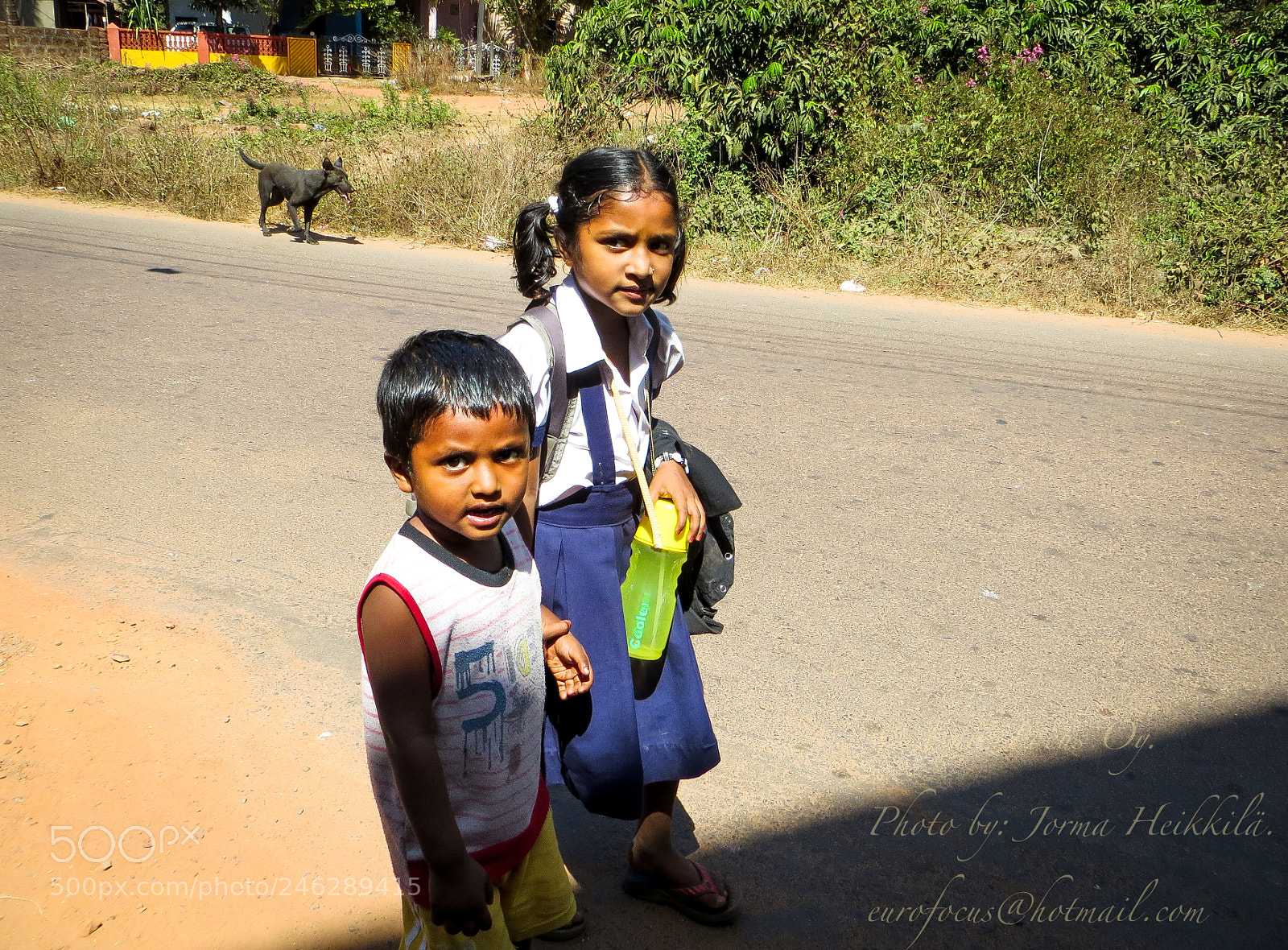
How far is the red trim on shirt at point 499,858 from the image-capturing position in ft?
4.76

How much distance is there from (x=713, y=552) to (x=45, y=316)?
20.3 ft

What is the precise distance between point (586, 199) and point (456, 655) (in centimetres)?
89

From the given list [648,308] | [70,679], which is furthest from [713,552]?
[70,679]

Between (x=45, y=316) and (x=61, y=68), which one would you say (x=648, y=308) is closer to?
(x=45, y=316)

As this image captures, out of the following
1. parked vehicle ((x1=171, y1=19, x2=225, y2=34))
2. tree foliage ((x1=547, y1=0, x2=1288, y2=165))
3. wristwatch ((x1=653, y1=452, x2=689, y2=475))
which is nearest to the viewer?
wristwatch ((x1=653, y1=452, x2=689, y2=475))

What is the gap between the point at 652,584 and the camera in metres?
1.90

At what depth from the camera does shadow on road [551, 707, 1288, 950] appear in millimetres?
2148

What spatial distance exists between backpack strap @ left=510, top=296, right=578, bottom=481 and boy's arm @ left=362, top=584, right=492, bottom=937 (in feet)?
1.66

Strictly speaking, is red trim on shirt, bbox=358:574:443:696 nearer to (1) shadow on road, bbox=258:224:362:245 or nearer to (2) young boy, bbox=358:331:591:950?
(2) young boy, bbox=358:331:591:950

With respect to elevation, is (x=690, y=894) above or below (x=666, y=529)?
below

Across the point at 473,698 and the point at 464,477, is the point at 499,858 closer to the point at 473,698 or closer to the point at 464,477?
the point at 473,698

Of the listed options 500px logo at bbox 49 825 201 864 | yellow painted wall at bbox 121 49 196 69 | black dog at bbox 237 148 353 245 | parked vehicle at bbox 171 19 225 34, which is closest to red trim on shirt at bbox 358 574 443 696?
500px logo at bbox 49 825 201 864

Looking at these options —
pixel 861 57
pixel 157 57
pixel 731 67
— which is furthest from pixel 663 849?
pixel 157 57

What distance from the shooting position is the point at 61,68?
79.2ft
